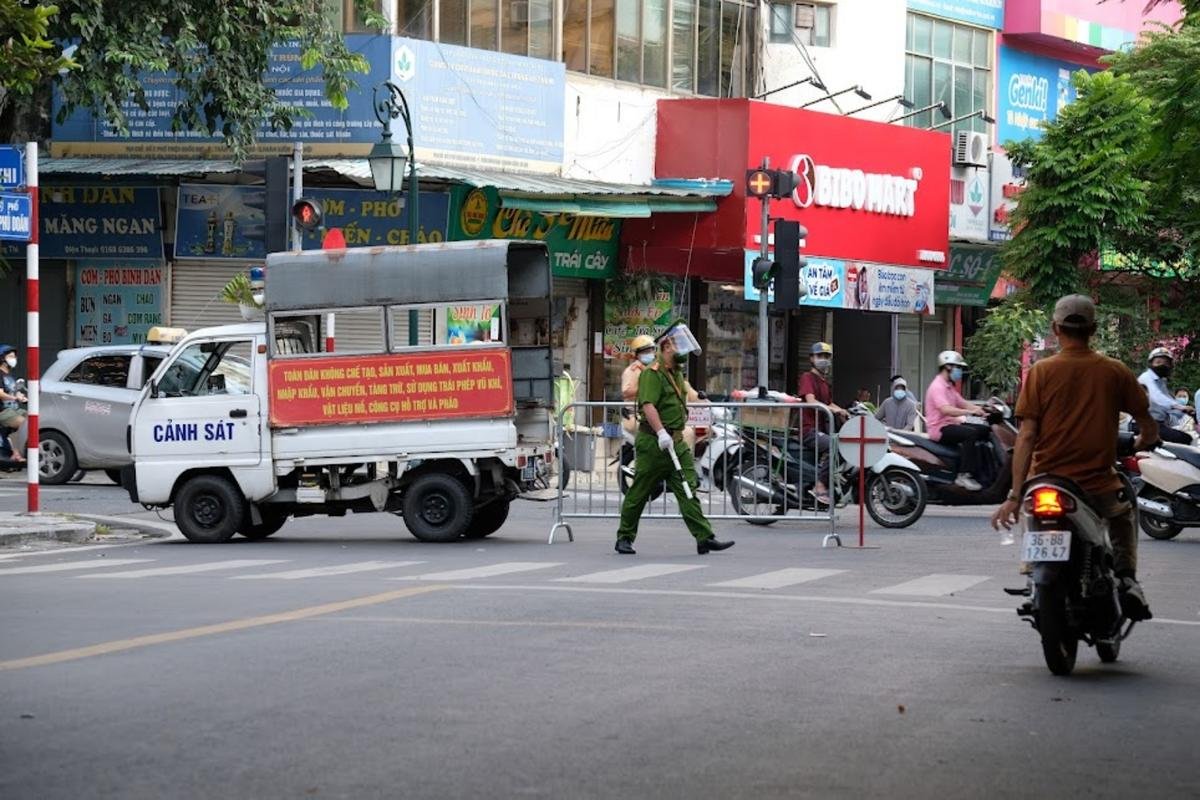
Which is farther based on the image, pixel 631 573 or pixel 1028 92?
pixel 1028 92

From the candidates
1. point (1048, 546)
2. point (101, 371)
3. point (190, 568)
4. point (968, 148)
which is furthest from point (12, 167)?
point (968, 148)

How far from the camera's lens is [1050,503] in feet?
30.8

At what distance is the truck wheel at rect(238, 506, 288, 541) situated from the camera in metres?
18.7

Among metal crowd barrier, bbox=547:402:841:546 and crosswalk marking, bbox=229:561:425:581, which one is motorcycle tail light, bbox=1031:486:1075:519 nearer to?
crosswalk marking, bbox=229:561:425:581

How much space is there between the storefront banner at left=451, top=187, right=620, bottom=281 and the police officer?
1381cm

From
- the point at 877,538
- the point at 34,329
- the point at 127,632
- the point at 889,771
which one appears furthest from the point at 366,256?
the point at 889,771

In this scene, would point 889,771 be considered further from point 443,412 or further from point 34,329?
point 34,329

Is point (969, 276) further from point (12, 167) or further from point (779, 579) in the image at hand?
point (779, 579)

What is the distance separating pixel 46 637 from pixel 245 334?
8.21 metres

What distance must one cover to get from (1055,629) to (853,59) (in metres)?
30.7

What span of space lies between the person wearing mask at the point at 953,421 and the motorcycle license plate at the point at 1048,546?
11898 millimetres

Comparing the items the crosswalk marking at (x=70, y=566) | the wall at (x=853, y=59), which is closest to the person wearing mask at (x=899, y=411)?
the crosswalk marking at (x=70, y=566)

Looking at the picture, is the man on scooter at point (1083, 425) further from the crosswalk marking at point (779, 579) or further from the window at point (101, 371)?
the window at point (101, 371)

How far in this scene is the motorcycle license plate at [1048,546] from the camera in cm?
927
